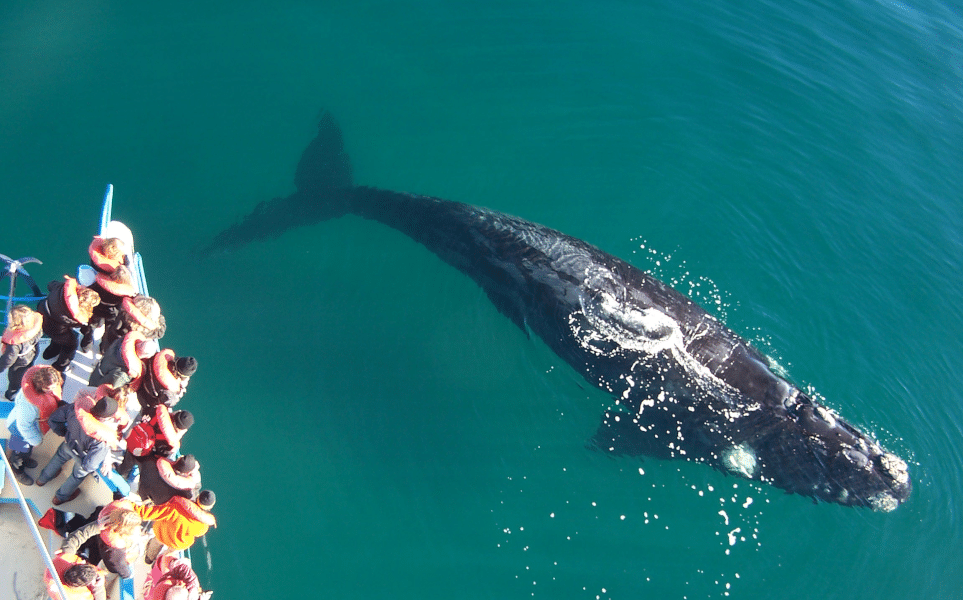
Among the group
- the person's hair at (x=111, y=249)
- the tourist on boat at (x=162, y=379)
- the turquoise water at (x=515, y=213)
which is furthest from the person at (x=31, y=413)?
the turquoise water at (x=515, y=213)

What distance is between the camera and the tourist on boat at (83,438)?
321 inches

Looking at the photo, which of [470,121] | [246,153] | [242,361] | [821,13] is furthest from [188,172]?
[821,13]

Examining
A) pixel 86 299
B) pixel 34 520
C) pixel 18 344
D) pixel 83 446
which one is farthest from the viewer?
pixel 86 299

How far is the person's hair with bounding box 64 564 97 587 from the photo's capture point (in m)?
7.61

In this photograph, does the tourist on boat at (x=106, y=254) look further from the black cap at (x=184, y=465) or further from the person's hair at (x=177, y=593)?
the person's hair at (x=177, y=593)

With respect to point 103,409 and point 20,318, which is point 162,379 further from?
point 20,318

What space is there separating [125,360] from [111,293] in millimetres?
1540

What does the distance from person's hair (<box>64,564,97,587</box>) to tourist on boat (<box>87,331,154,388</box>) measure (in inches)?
90.4

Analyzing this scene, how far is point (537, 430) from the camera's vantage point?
12820 mm

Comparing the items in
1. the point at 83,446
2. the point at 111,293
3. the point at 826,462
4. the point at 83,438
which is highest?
the point at 826,462

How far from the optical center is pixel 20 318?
865 centimetres

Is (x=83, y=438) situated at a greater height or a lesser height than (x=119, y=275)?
lesser

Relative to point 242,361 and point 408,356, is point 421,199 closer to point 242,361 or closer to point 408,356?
point 408,356

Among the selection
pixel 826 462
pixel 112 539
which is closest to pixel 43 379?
pixel 112 539
